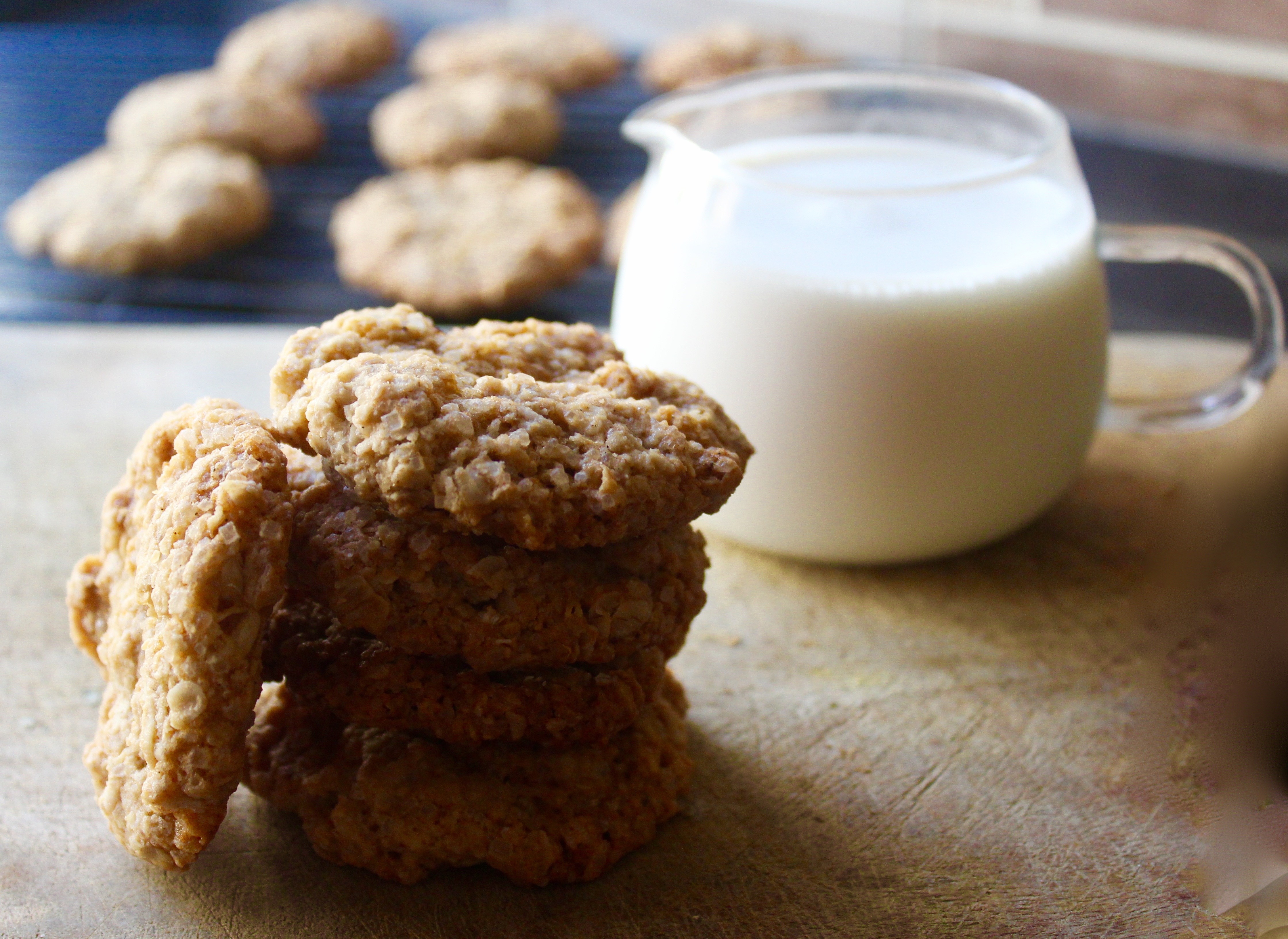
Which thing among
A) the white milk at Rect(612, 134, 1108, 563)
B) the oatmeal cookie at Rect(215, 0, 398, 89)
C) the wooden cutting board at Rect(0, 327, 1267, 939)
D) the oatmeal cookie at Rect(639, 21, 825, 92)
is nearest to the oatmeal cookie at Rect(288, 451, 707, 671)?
the wooden cutting board at Rect(0, 327, 1267, 939)

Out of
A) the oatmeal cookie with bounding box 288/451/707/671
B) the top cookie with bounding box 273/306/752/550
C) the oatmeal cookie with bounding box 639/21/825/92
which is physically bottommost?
the oatmeal cookie with bounding box 639/21/825/92

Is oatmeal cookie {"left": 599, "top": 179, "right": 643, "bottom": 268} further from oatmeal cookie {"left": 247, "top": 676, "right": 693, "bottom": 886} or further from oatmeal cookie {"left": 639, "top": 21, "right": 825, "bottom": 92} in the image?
oatmeal cookie {"left": 247, "top": 676, "right": 693, "bottom": 886}

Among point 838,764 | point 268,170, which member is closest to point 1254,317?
point 838,764

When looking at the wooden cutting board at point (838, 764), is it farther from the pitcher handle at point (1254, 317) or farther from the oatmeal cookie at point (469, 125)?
the oatmeal cookie at point (469, 125)

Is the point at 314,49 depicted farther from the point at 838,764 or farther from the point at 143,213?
the point at 838,764

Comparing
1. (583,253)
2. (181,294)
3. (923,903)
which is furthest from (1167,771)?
(181,294)

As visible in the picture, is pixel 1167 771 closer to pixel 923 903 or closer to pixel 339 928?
pixel 923 903
